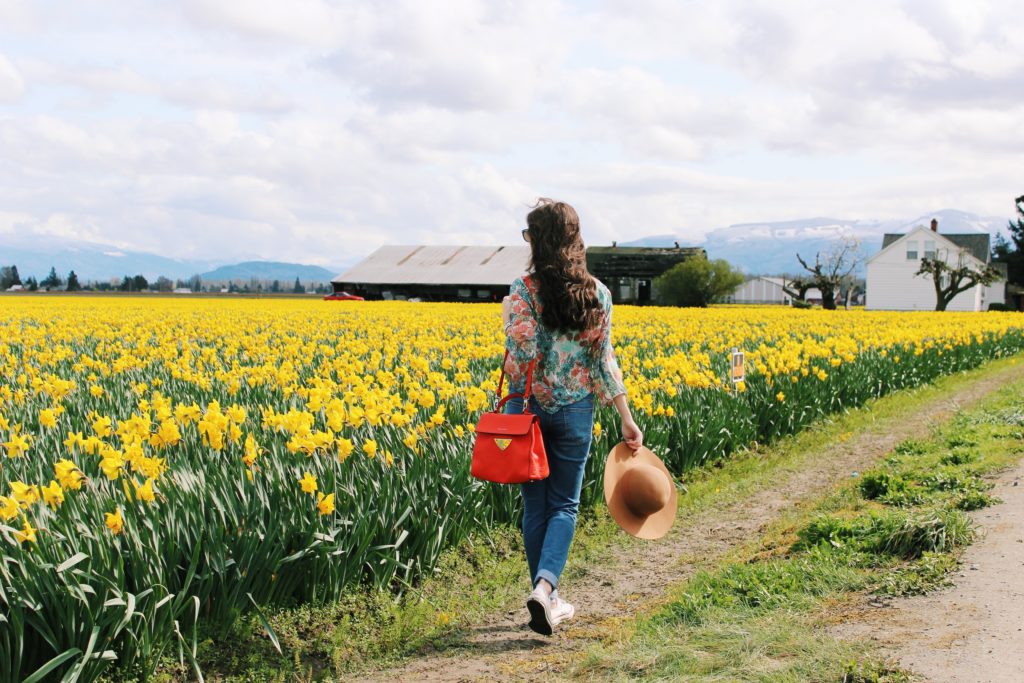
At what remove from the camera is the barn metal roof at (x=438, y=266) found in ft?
243

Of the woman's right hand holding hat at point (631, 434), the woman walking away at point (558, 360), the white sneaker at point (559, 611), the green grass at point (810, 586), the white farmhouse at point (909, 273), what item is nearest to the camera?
the green grass at point (810, 586)

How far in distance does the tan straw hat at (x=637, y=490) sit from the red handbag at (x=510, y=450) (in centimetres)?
74

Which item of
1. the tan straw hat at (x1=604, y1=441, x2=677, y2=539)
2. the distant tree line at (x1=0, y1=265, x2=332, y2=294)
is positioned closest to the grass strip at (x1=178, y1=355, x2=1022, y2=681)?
the tan straw hat at (x1=604, y1=441, x2=677, y2=539)

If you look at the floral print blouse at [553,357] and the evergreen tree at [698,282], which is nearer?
the floral print blouse at [553,357]

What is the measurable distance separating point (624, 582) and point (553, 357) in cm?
216

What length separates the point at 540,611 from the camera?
478 cm

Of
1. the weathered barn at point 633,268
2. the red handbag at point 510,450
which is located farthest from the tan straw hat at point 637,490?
the weathered barn at point 633,268

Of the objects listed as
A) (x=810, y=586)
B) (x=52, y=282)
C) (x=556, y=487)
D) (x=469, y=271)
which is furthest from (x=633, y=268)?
(x=556, y=487)

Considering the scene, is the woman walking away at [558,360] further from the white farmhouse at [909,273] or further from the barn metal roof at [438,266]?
the white farmhouse at [909,273]

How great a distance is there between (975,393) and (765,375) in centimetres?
607

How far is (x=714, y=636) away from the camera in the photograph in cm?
459

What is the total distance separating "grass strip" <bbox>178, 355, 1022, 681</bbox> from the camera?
457 cm

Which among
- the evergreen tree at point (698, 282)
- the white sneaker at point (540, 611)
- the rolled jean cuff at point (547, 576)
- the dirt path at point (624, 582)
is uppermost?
the evergreen tree at point (698, 282)

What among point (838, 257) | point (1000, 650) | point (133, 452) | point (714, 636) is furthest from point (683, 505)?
point (838, 257)
